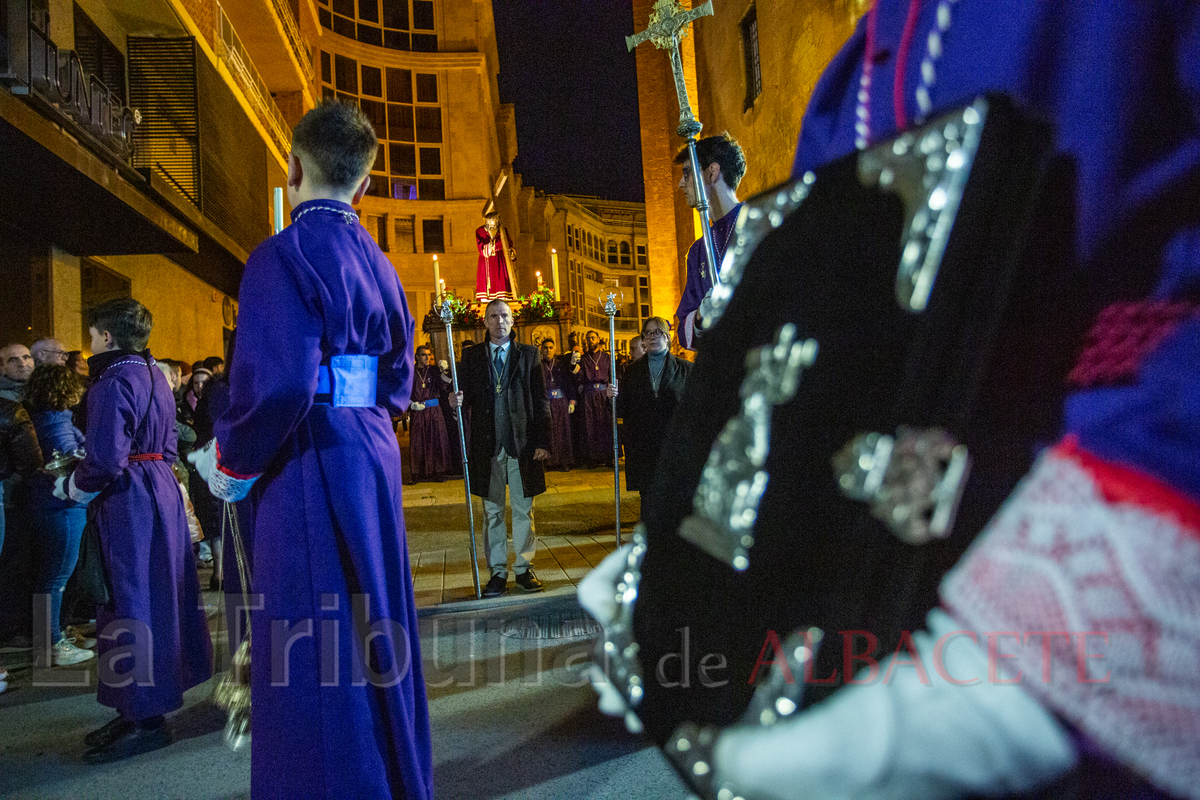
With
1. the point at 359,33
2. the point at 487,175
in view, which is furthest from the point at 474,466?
the point at 359,33

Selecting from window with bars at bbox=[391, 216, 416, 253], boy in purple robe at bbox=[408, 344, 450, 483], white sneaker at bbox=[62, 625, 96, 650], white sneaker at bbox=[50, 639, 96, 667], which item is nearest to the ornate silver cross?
white sneaker at bbox=[50, 639, 96, 667]

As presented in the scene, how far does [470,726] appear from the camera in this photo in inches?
132

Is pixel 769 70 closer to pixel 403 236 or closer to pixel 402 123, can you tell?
pixel 403 236

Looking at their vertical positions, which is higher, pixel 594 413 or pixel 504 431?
pixel 594 413

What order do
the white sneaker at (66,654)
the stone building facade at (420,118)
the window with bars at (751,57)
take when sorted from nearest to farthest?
1. the white sneaker at (66,654)
2. the window with bars at (751,57)
3. the stone building facade at (420,118)

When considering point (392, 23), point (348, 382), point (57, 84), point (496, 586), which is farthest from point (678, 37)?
point (392, 23)

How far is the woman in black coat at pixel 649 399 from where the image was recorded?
627 centimetres

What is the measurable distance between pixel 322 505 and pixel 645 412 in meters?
4.48

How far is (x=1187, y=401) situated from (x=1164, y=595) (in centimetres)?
12

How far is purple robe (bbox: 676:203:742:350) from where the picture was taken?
3475mm

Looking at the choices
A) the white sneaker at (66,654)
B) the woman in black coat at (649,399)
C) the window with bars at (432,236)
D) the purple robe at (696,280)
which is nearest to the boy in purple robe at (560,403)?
the woman in black coat at (649,399)

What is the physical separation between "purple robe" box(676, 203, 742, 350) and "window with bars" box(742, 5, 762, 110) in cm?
711

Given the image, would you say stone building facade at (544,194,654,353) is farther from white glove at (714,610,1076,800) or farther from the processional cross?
white glove at (714,610,1076,800)

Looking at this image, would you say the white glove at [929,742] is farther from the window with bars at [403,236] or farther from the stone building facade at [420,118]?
the window with bars at [403,236]
